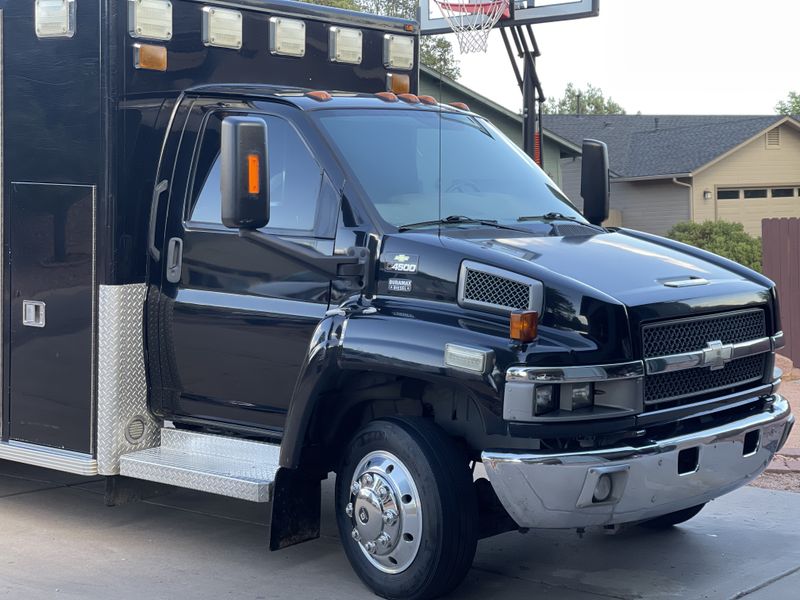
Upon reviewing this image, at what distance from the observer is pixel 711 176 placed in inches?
1479

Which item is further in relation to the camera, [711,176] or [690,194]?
[711,176]

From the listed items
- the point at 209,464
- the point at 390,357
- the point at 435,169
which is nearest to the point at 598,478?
the point at 390,357

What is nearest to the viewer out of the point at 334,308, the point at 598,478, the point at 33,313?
the point at 598,478

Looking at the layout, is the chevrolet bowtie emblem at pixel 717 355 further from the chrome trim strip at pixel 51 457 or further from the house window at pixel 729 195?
the house window at pixel 729 195

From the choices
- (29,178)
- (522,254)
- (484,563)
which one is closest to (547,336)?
(522,254)

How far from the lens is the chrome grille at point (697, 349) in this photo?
17.8 ft

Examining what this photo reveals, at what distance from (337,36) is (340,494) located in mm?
3063

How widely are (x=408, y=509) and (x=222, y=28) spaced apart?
308cm

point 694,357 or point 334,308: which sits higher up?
point 334,308

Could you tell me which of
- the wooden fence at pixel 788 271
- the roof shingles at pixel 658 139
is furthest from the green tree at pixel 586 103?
the wooden fence at pixel 788 271

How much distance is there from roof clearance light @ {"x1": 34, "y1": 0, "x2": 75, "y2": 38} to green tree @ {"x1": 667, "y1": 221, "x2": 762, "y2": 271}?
2567cm

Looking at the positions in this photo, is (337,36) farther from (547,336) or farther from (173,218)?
(547,336)

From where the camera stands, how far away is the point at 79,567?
21.0 ft

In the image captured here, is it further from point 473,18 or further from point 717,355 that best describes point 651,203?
point 717,355
